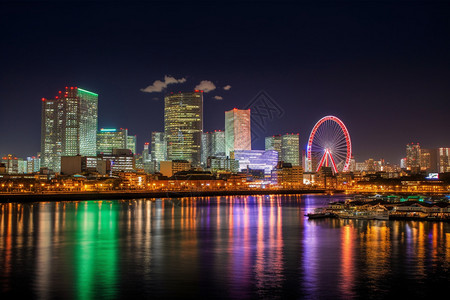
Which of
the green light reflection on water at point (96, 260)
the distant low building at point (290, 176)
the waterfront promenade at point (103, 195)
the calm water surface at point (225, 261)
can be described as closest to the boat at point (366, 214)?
the calm water surface at point (225, 261)

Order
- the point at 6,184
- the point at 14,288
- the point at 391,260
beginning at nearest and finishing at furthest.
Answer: the point at 14,288
the point at 391,260
the point at 6,184

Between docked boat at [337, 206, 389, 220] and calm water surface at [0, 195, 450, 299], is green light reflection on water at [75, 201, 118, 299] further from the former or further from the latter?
docked boat at [337, 206, 389, 220]

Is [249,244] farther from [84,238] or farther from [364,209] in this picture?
[364,209]

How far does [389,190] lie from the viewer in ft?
431

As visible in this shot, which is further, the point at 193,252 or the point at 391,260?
the point at 193,252

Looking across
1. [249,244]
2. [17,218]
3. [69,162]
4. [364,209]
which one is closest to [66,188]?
[69,162]

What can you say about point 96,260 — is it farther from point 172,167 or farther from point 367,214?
point 172,167

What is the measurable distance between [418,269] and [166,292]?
513 inches

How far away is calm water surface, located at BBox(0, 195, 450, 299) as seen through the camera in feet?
70.2

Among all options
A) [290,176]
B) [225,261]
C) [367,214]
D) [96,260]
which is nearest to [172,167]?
[290,176]

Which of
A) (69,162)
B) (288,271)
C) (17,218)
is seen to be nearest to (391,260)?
(288,271)

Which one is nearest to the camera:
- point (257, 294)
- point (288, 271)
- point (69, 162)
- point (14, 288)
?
point (257, 294)

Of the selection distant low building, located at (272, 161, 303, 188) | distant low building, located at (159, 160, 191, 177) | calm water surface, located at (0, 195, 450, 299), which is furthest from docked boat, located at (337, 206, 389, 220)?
distant low building, located at (159, 160, 191, 177)

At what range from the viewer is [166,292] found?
20953mm
